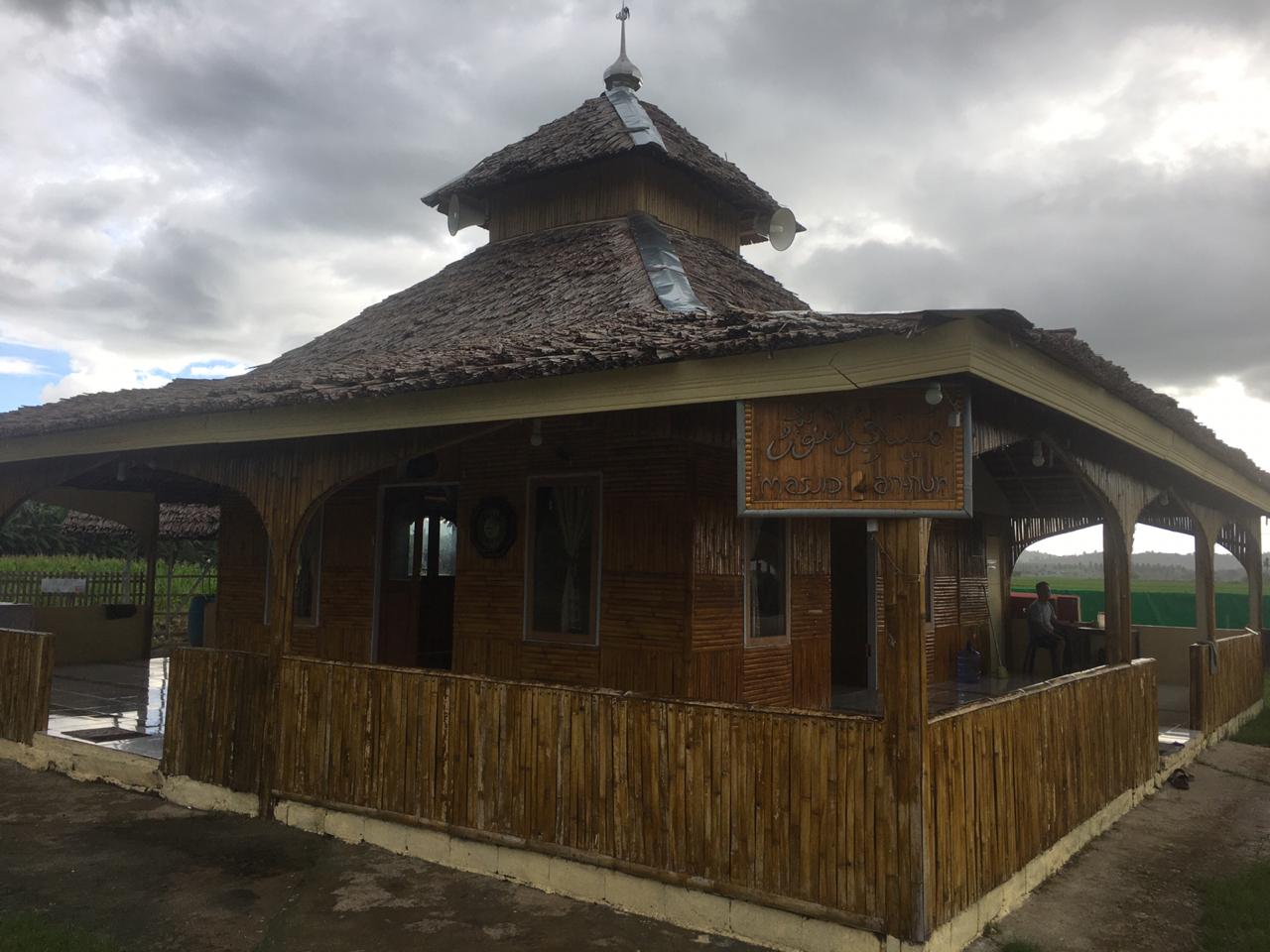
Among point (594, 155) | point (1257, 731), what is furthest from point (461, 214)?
point (1257, 731)

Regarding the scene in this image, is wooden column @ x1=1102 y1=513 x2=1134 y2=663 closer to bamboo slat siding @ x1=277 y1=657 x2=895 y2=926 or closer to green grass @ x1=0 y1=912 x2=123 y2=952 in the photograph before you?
bamboo slat siding @ x1=277 y1=657 x2=895 y2=926

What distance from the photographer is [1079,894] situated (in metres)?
6.23

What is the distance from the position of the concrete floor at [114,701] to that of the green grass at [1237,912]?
7738mm

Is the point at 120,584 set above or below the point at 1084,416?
below

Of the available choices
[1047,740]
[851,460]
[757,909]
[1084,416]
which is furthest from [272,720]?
[1084,416]

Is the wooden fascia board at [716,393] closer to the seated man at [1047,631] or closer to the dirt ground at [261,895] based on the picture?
the dirt ground at [261,895]

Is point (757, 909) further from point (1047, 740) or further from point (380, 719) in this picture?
point (380, 719)

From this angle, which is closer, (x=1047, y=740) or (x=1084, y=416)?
(x=1084, y=416)

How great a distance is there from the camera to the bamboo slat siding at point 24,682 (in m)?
9.50

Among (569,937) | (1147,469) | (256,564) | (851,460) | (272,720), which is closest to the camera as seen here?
(851,460)

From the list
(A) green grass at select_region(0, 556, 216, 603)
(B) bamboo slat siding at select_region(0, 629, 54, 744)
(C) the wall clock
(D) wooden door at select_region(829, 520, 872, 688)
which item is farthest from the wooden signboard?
(A) green grass at select_region(0, 556, 216, 603)

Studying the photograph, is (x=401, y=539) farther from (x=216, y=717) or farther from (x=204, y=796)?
(x=204, y=796)

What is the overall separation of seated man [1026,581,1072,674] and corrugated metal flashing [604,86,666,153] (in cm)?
786

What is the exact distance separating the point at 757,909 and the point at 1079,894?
2424mm
